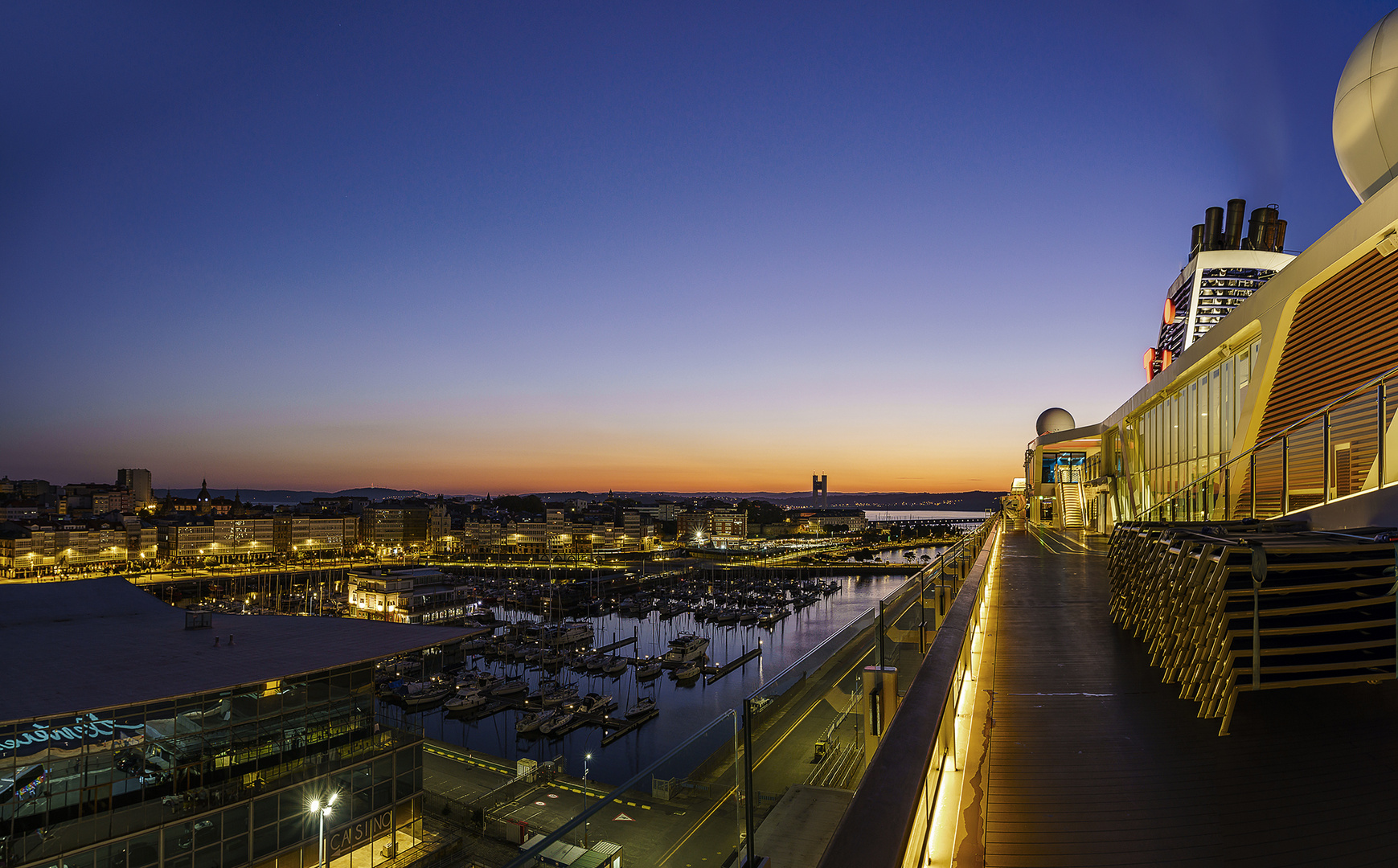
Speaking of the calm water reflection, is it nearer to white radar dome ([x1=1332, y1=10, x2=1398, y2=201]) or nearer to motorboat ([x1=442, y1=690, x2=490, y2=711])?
motorboat ([x1=442, y1=690, x2=490, y2=711])

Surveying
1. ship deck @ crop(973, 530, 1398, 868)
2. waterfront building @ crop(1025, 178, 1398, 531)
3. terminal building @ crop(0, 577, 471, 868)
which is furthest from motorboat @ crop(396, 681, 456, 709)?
ship deck @ crop(973, 530, 1398, 868)

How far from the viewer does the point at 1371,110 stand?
1080cm

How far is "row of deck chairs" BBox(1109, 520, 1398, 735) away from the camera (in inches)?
161

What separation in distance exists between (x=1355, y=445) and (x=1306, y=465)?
3.87ft

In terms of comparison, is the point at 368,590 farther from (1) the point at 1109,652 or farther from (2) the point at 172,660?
(1) the point at 1109,652

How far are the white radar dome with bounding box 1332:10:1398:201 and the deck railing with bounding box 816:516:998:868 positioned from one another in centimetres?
1361

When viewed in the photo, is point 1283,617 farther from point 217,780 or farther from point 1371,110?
point 217,780

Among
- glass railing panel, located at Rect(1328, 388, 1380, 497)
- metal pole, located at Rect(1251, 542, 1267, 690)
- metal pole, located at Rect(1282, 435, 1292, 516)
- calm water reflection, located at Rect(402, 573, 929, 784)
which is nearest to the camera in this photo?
metal pole, located at Rect(1251, 542, 1267, 690)

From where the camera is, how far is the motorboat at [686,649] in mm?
40719

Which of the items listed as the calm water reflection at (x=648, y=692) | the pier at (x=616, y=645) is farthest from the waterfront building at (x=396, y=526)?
the pier at (x=616, y=645)

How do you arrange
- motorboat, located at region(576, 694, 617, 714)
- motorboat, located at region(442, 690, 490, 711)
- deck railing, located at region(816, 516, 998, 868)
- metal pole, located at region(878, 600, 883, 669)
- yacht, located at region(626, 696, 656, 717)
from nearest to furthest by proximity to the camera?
deck railing, located at region(816, 516, 998, 868)
metal pole, located at region(878, 600, 883, 669)
yacht, located at region(626, 696, 656, 717)
motorboat, located at region(576, 694, 617, 714)
motorboat, located at region(442, 690, 490, 711)

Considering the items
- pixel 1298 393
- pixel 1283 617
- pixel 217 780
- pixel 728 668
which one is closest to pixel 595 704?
pixel 728 668

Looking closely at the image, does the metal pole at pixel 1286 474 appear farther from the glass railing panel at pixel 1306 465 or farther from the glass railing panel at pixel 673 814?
the glass railing panel at pixel 673 814

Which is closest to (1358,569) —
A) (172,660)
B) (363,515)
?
(172,660)
